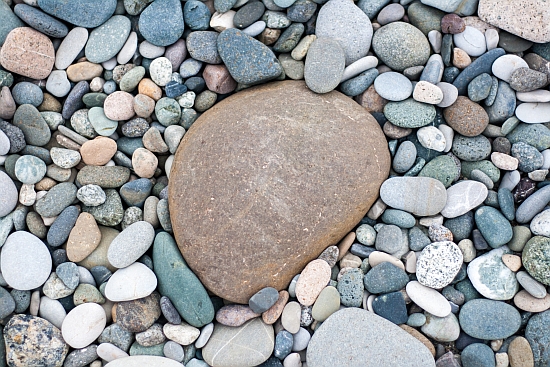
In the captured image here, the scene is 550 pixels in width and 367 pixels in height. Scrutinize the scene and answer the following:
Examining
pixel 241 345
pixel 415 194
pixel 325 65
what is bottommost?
pixel 241 345

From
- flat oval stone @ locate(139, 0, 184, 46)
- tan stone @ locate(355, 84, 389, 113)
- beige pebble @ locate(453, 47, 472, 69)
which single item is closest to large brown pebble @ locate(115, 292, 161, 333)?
flat oval stone @ locate(139, 0, 184, 46)

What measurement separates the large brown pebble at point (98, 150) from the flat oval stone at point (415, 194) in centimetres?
120

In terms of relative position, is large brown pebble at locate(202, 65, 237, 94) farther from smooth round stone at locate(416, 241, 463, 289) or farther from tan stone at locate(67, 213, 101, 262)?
smooth round stone at locate(416, 241, 463, 289)

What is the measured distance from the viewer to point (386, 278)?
1.99 meters

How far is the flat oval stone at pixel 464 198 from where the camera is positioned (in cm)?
202

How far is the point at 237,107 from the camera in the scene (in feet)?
6.96

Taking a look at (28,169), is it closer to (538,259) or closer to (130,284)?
(130,284)

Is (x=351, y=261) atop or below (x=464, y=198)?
below

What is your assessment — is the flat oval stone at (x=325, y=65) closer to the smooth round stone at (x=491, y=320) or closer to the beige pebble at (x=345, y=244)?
the beige pebble at (x=345, y=244)

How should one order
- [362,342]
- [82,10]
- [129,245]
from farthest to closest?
[82,10] → [129,245] → [362,342]

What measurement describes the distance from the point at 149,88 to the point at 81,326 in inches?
41.7

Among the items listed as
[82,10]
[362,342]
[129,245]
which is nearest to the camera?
[362,342]

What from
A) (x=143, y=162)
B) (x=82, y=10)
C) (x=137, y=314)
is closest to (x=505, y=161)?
(x=143, y=162)

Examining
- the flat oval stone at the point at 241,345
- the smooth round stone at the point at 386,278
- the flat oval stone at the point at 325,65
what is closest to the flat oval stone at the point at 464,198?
the smooth round stone at the point at 386,278
